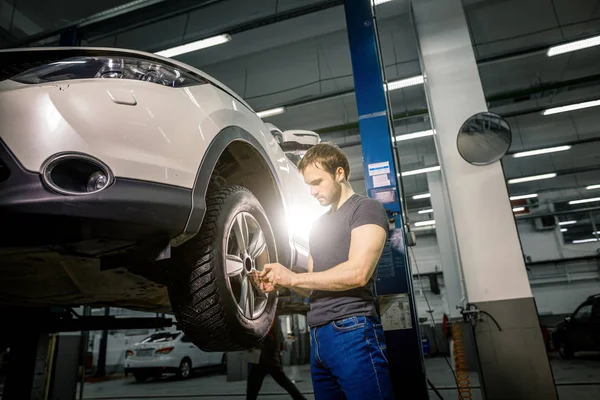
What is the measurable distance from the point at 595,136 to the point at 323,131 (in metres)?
7.50

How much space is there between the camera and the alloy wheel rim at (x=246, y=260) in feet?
5.47

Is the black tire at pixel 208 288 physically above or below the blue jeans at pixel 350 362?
above

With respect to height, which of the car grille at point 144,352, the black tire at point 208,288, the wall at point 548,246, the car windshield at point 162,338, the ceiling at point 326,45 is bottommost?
the car grille at point 144,352

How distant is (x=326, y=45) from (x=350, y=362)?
6.89m

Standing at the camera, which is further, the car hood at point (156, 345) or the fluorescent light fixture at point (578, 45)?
the car hood at point (156, 345)

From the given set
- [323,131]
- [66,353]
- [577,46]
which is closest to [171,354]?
[66,353]

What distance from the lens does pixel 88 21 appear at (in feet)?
16.0

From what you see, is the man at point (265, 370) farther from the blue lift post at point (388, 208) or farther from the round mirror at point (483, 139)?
the round mirror at point (483, 139)

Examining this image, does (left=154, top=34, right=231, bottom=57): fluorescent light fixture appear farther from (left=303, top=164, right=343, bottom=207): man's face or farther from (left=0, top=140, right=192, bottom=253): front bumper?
(left=0, top=140, right=192, bottom=253): front bumper

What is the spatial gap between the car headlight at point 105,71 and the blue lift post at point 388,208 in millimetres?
1907

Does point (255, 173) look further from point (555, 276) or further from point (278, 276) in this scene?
point (555, 276)

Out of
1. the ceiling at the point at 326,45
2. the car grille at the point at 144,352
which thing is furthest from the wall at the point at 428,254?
the car grille at the point at 144,352

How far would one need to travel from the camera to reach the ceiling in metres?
5.37

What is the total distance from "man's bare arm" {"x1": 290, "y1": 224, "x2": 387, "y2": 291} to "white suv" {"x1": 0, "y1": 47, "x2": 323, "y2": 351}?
0.37m
